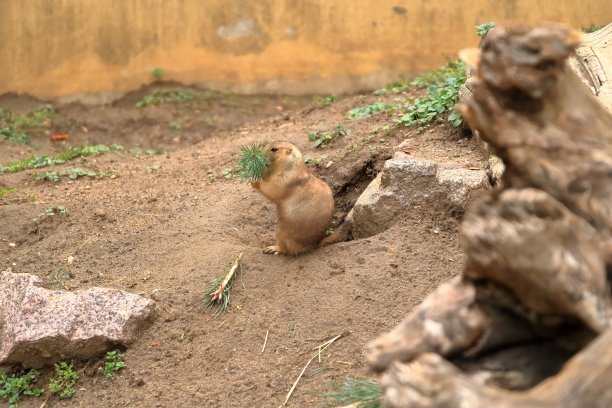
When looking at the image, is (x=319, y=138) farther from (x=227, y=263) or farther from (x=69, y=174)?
(x=69, y=174)

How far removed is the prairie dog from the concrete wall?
512 cm

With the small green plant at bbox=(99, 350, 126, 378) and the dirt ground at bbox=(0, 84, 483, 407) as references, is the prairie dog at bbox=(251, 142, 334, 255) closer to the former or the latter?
the dirt ground at bbox=(0, 84, 483, 407)

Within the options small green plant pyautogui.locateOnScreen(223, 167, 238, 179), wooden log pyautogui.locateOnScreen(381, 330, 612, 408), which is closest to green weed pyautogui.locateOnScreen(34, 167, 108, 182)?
small green plant pyautogui.locateOnScreen(223, 167, 238, 179)

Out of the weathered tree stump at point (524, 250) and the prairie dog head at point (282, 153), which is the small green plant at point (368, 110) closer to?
the prairie dog head at point (282, 153)

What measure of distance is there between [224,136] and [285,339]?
4.43 m

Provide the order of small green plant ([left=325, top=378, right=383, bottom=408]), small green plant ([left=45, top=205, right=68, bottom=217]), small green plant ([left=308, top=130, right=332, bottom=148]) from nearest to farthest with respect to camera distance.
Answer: small green plant ([left=325, top=378, right=383, bottom=408])
small green plant ([left=45, top=205, right=68, bottom=217])
small green plant ([left=308, top=130, right=332, bottom=148])

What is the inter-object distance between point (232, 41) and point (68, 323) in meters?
6.39

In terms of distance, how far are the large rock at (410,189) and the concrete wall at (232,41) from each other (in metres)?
5.19

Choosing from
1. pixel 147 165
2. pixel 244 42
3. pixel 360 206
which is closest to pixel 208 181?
pixel 147 165

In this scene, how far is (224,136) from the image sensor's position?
9.20m

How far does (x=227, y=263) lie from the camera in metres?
5.74

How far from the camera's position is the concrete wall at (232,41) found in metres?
10.7

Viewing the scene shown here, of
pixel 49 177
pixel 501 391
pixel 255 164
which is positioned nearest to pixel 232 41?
pixel 49 177

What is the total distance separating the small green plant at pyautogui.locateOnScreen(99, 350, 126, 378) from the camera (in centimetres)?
524
